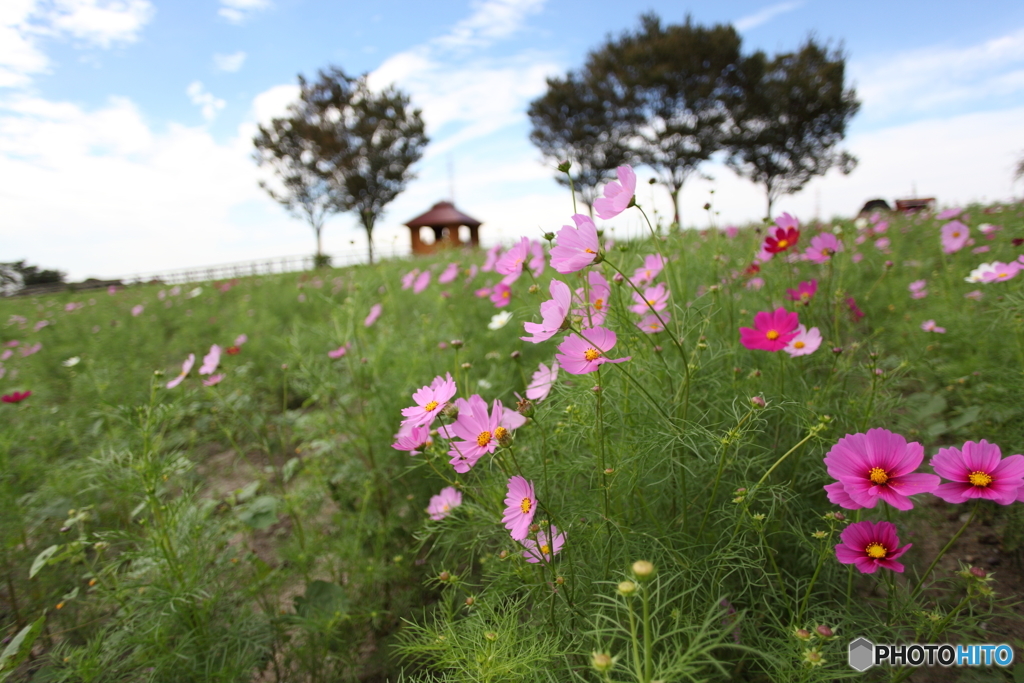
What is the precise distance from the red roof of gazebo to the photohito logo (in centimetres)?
2328

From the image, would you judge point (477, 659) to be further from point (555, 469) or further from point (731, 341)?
point (731, 341)

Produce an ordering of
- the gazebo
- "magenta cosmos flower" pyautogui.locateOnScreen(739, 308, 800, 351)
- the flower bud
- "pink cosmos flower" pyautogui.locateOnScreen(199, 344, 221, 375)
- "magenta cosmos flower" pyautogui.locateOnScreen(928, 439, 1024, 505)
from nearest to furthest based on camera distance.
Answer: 1. the flower bud
2. "magenta cosmos flower" pyautogui.locateOnScreen(928, 439, 1024, 505)
3. "magenta cosmos flower" pyautogui.locateOnScreen(739, 308, 800, 351)
4. "pink cosmos flower" pyautogui.locateOnScreen(199, 344, 221, 375)
5. the gazebo

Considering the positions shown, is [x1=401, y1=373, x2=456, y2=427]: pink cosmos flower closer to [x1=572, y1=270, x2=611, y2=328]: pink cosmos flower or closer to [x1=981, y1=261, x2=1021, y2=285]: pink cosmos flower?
[x1=572, y1=270, x2=611, y2=328]: pink cosmos flower

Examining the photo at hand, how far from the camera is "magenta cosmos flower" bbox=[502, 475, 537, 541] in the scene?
718 millimetres

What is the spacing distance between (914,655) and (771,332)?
23.9 inches

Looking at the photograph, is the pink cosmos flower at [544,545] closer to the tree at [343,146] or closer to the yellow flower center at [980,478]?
the yellow flower center at [980,478]

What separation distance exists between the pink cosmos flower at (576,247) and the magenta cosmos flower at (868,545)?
596mm

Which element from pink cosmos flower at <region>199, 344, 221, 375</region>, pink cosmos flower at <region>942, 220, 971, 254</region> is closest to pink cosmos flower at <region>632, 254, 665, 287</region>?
pink cosmos flower at <region>199, 344, 221, 375</region>

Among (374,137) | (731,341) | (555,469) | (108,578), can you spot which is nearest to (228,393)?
(108,578)

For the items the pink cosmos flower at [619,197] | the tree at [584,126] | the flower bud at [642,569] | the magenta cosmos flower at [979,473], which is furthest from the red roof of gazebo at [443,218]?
the flower bud at [642,569]

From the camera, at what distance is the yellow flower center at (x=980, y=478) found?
0.70 meters

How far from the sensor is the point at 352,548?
1465mm

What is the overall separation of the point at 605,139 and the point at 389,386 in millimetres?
19036

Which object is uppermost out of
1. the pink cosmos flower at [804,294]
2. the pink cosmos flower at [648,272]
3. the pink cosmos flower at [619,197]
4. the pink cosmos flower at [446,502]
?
the pink cosmos flower at [619,197]
